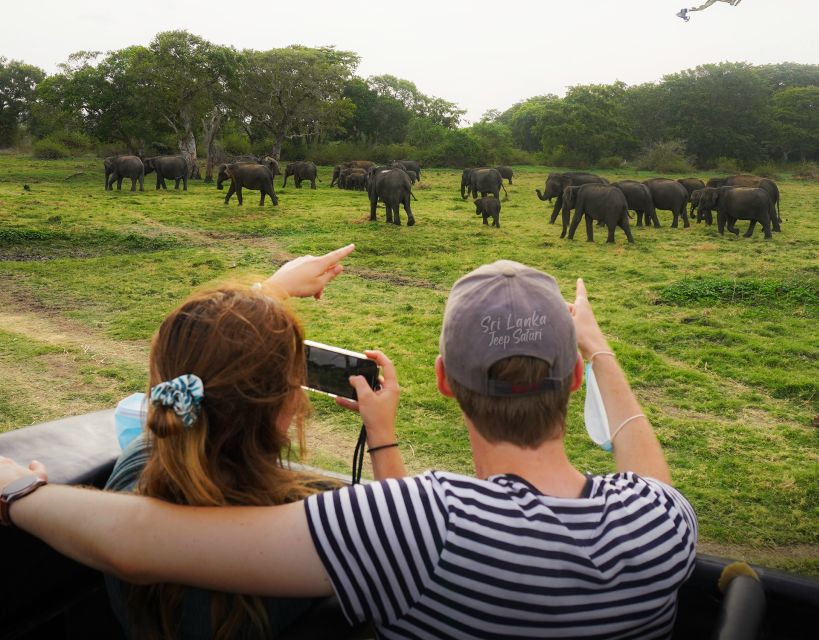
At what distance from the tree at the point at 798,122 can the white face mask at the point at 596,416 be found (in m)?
42.9

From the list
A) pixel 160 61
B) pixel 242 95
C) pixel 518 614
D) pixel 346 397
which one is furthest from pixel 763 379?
pixel 242 95

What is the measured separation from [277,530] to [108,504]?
0.32 meters

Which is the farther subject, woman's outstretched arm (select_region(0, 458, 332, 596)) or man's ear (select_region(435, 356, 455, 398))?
man's ear (select_region(435, 356, 455, 398))

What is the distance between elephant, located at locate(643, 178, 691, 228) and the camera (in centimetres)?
1577

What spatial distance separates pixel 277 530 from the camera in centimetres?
117

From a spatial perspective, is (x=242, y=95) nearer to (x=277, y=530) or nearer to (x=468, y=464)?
(x=468, y=464)

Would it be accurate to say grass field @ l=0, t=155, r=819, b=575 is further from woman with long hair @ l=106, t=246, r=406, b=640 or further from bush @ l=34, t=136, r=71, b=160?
bush @ l=34, t=136, r=71, b=160

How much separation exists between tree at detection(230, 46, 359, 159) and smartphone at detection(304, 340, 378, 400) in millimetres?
32840

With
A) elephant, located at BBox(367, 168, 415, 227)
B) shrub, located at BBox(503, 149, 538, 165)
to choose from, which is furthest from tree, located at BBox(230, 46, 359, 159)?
elephant, located at BBox(367, 168, 415, 227)

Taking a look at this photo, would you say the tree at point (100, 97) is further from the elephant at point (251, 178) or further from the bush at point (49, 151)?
the elephant at point (251, 178)

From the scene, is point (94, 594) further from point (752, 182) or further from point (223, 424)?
point (752, 182)

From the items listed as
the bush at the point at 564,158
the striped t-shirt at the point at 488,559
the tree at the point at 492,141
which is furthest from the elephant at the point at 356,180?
the striped t-shirt at the point at 488,559

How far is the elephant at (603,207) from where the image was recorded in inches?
516

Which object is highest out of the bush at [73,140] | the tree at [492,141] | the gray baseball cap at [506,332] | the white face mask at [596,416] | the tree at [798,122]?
the tree at [798,122]
